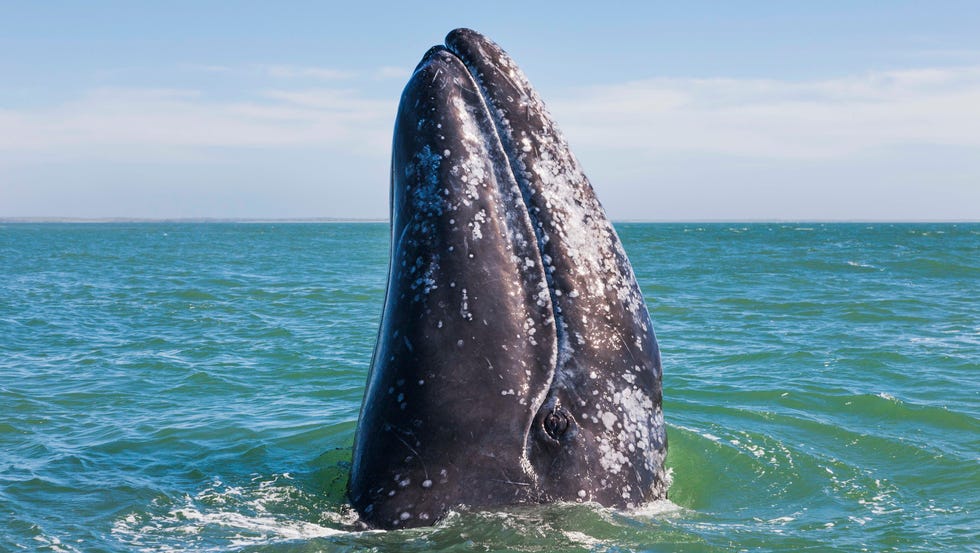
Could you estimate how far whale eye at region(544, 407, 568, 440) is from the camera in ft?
14.6

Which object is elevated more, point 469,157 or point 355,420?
point 469,157

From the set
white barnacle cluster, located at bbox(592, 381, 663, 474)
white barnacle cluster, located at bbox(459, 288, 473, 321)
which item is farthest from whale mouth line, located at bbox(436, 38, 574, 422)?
white barnacle cluster, located at bbox(459, 288, 473, 321)

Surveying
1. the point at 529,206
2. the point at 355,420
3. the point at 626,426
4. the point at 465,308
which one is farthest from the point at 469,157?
the point at 355,420

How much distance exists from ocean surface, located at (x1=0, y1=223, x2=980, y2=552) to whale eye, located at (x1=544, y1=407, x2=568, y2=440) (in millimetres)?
340

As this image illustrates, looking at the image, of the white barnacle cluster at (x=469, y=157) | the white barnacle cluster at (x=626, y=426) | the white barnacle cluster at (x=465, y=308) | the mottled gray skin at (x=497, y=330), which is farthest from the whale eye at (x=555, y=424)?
the white barnacle cluster at (x=469, y=157)

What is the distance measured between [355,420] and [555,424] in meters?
4.65

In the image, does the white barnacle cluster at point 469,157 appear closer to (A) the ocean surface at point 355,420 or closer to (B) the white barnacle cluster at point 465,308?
A: (B) the white barnacle cluster at point 465,308

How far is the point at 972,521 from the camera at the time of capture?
5.83 m

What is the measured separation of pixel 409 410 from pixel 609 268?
1177mm

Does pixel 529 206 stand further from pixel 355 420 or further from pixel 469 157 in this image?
pixel 355 420

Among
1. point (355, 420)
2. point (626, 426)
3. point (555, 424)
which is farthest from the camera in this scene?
point (355, 420)

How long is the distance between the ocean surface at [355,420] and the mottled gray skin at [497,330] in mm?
189

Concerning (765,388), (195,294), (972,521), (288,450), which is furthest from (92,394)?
(195,294)

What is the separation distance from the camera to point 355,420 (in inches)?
348
